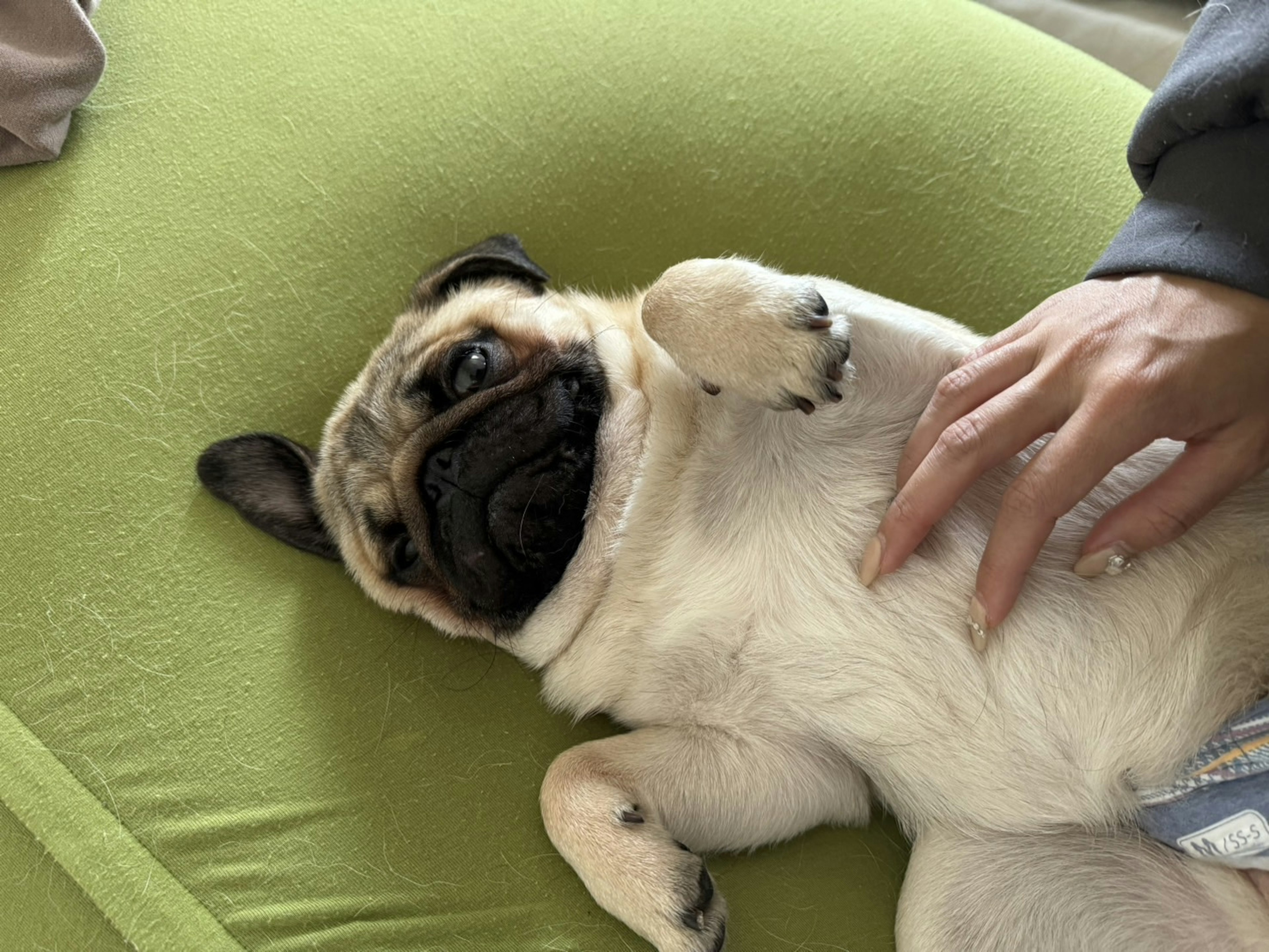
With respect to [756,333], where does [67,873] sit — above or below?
below

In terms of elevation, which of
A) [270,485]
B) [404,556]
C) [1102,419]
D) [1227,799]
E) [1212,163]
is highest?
[1212,163]

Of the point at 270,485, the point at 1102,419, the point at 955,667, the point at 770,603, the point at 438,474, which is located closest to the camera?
the point at 1102,419

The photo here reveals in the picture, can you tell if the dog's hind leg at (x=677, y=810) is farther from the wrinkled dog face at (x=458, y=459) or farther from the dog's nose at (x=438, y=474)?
the dog's nose at (x=438, y=474)

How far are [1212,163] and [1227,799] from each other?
3.98 ft

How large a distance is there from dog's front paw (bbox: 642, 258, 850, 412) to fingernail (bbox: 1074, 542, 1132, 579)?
1.90ft

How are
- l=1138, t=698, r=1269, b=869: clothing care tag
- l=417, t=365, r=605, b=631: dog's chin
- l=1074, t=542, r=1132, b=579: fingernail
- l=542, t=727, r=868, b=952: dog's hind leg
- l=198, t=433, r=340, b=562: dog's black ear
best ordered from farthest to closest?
l=198, t=433, r=340, b=562: dog's black ear
l=417, t=365, r=605, b=631: dog's chin
l=542, t=727, r=868, b=952: dog's hind leg
l=1074, t=542, r=1132, b=579: fingernail
l=1138, t=698, r=1269, b=869: clothing care tag

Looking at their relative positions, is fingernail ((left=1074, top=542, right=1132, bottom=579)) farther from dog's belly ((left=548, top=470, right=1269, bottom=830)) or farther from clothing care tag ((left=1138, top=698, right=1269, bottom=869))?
clothing care tag ((left=1138, top=698, right=1269, bottom=869))

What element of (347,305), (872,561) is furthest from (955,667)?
(347,305)

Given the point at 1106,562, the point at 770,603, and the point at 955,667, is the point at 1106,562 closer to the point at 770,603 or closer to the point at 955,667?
the point at 955,667

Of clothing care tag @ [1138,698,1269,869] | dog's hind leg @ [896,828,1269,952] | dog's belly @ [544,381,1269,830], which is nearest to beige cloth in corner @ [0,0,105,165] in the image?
dog's belly @ [544,381,1269,830]

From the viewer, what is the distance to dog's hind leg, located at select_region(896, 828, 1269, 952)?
6.01ft

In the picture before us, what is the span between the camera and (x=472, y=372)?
7.48 feet

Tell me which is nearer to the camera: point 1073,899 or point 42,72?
point 1073,899

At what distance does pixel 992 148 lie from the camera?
261 cm
